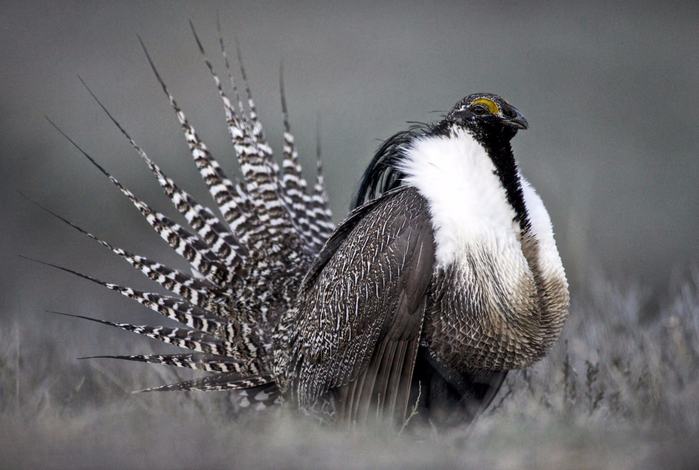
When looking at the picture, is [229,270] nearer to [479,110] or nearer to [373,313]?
[373,313]

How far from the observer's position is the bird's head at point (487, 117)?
72.7 inches

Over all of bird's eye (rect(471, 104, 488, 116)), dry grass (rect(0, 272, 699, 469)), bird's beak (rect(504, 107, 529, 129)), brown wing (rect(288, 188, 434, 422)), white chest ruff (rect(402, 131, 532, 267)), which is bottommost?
dry grass (rect(0, 272, 699, 469))

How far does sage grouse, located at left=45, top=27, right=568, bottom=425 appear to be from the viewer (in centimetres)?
174

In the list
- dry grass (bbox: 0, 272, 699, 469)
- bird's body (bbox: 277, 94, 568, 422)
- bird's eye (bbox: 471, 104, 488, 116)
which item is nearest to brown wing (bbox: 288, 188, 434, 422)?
bird's body (bbox: 277, 94, 568, 422)

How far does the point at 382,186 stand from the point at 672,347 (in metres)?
1.18

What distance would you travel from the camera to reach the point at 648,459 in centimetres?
128

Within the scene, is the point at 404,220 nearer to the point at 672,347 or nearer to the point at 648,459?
the point at 648,459

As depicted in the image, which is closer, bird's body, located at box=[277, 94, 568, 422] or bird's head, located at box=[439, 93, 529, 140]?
bird's body, located at box=[277, 94, 568, 422]

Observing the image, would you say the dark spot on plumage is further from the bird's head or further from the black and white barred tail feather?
the black and white barred tail feather

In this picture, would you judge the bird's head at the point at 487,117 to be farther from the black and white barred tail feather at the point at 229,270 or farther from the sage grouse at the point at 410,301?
the black and white barred tail feather at the point at 229,270

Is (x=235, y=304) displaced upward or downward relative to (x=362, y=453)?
upward

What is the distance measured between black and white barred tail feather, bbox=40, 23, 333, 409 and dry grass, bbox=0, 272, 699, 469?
6.4 inches

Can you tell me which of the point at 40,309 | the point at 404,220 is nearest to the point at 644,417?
the point at 404,220

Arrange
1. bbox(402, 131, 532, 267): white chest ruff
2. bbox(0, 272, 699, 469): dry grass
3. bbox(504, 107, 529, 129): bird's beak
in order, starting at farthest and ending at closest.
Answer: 1. bbox(504, 107, 529, 129): bird's beak
2. bbox(402, 131, 532, 267): white chest ruff
3. bbox(0, 272, 699, 469): dry grass
